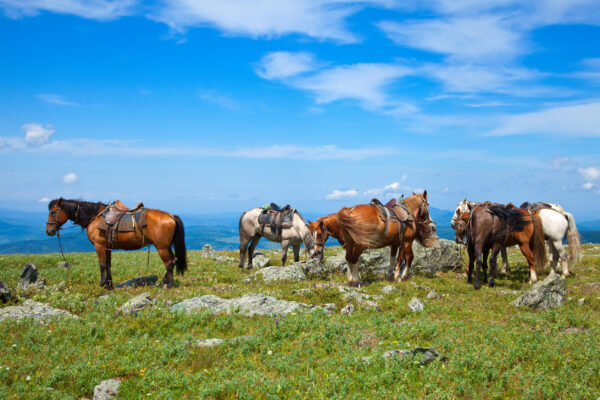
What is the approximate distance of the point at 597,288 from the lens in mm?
15008

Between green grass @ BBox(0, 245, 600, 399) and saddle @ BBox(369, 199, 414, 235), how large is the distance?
403 centimetres

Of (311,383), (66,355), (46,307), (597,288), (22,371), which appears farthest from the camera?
(597,288)

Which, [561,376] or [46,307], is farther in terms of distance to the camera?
[46,307]

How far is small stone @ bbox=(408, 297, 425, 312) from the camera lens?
39.8ft

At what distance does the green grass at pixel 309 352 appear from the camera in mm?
6836

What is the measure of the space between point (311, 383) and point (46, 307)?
8.83 m

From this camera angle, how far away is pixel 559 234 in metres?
18.1

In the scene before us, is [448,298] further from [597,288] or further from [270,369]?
[270,369]

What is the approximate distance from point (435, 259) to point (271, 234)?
28.8ft

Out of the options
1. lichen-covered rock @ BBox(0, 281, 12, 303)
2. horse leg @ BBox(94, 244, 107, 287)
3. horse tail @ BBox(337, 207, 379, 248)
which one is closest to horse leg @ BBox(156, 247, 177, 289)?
horse leg @ BBox(94, 244, 107, 287)

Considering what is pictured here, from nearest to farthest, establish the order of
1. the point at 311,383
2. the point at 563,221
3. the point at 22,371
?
the point at 311,383, the point at 22,371, the point at 563,221

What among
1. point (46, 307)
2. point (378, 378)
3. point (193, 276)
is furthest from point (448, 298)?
point (46, 307)

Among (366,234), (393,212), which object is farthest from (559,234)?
(366,234)

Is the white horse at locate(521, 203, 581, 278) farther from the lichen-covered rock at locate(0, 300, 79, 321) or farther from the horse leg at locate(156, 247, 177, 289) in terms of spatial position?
the lichen-covered rock at locate(0, 300, 79, 321)
